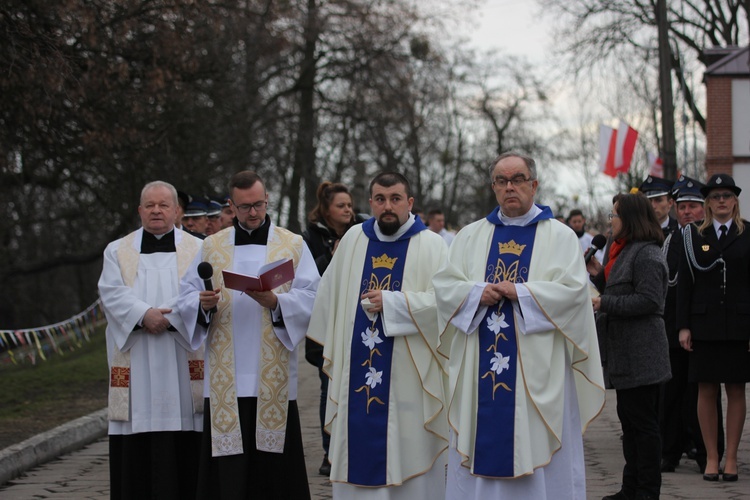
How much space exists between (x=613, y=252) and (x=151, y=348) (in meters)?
3.14

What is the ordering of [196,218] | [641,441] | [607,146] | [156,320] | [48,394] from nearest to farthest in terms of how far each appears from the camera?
1. [156,320]
2. [641,441]
3. [196,218]
4. [48,394]
5. [607,146]

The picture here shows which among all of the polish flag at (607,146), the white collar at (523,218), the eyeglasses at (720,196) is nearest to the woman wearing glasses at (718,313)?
the eyeglasses at (720,196)

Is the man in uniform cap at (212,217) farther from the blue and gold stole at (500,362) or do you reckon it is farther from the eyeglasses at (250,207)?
the blue and gold stole at (500,362)

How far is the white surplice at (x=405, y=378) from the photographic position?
21.2 feet

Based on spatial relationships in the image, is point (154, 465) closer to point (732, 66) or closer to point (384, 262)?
point (384, 262)

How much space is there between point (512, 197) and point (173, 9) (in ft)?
31.1

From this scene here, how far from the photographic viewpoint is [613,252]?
25.7ft

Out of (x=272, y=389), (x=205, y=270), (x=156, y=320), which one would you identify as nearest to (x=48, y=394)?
(x=156, y=320)

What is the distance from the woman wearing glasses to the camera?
816 cm

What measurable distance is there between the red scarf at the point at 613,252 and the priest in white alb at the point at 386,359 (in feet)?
5.15

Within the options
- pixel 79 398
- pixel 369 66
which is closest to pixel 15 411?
pixel 79 398

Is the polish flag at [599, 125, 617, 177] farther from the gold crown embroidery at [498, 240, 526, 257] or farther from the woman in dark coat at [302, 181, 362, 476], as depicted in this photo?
the gold crown embroidery at [498, 240, 526, 257]

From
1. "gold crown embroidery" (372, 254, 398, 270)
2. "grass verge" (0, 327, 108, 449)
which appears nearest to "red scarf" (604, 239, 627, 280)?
"gold crown embroidery" (372, 254, 398, 270)

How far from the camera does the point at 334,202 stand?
8.61 m
